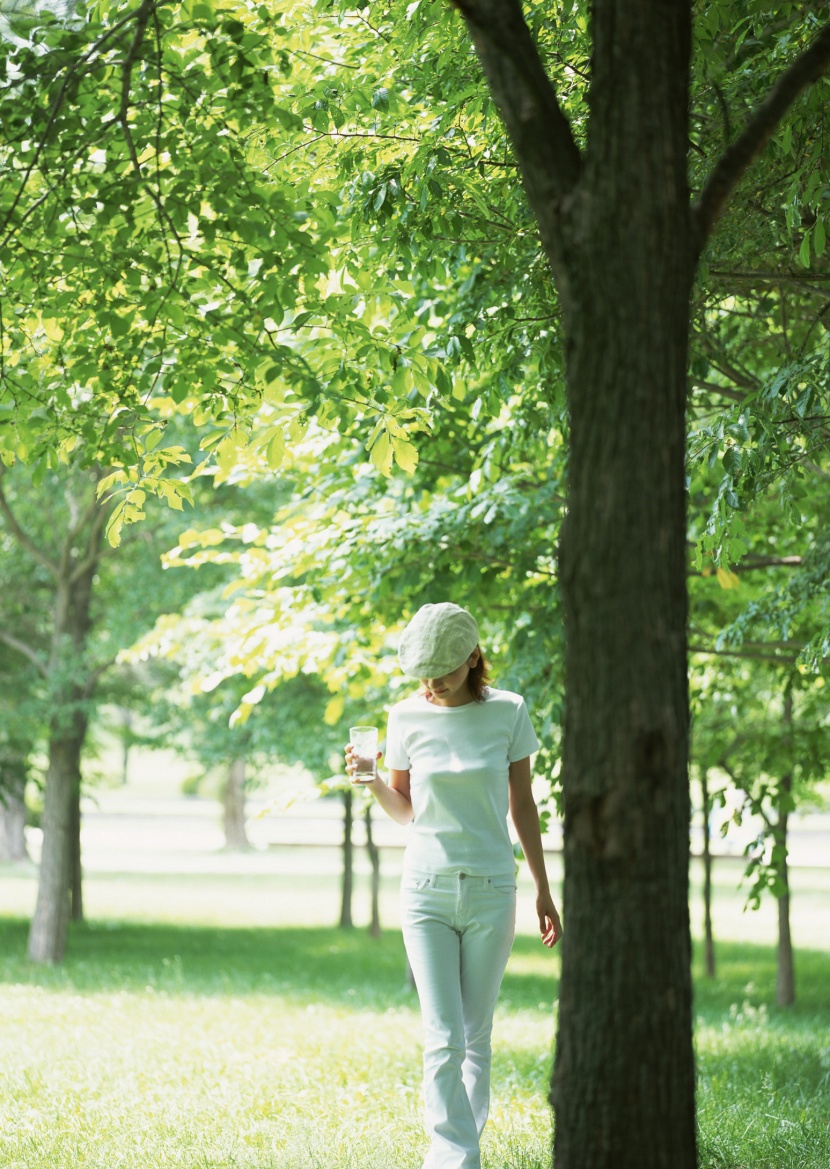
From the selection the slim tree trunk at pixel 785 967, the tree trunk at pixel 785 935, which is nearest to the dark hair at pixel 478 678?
the tree trunk at pixel 785 935

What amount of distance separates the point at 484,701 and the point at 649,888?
1.67 m

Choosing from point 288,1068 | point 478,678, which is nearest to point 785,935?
point 288,1068

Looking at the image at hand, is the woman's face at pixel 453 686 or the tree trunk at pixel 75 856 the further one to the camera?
the tree trunk at pixel 75 856

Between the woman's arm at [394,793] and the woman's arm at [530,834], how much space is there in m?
0.37

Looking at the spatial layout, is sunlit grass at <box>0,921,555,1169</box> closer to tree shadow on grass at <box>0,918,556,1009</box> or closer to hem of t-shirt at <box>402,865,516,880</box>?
tree shadow on grass at <box>0,918,556,1009</box>

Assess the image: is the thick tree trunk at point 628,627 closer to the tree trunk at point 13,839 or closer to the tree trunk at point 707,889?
the tree trunk at point 707,889

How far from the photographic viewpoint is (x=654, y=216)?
9.04 feet

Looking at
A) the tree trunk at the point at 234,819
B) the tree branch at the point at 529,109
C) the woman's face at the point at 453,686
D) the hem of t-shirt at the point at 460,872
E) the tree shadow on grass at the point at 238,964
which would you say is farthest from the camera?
the tree trunk at the point at 234,819

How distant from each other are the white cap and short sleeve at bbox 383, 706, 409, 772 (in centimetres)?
22

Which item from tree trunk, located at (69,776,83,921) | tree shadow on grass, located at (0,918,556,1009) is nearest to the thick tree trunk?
tree shadow on grass, located at (0,918,556,1009)

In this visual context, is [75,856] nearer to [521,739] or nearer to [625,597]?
[521,739]

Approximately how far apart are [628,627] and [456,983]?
1.89 meters

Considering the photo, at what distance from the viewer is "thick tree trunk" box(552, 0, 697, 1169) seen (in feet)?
8.70

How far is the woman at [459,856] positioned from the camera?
4062 millimetres
